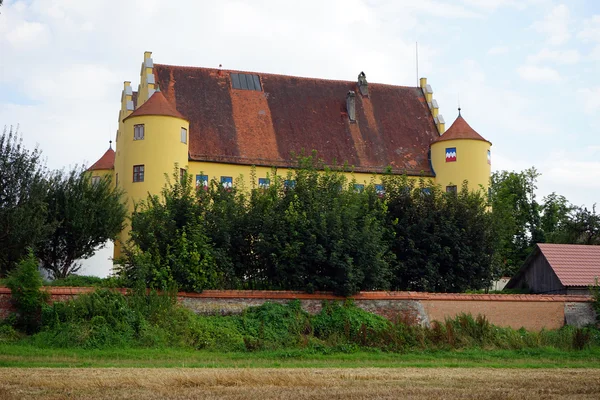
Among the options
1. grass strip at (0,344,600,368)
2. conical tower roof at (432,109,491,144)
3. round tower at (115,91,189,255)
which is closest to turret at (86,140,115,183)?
round tower at (115,91,189,255)

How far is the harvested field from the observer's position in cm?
1800

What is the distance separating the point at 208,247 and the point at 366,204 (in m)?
7.13

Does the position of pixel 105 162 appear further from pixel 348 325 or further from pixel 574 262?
pixel 348 325

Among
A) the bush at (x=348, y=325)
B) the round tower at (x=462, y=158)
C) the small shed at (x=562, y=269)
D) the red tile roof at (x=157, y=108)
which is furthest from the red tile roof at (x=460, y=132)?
the bush at (x=348, y=325)

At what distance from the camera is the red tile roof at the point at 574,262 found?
37469mm

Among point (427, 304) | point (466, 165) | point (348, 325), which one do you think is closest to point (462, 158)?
point (466, 165)

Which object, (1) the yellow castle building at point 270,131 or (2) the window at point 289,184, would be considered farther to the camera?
(1) the yellow castle building at point 270,131

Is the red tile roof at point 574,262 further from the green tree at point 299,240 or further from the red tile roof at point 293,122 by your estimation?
the red tile roof at point 293,122

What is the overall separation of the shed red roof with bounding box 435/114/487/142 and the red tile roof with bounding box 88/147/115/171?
68.1 ft

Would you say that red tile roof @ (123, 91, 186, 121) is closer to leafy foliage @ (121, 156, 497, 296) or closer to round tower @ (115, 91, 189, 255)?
round tower @ (115, 91, 189, 255)

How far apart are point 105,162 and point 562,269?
105ft

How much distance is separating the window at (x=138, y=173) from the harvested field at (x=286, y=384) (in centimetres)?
2804

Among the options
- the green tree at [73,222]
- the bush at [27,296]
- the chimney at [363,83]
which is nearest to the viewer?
the bush at [27,296]

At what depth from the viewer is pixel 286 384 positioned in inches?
780
